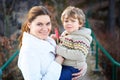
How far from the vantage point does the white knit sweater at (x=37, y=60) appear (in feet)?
8.20

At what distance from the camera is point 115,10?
1242cm

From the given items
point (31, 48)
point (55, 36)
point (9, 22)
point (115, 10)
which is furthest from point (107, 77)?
point (115, 10)

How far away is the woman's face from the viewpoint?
256 centimetres

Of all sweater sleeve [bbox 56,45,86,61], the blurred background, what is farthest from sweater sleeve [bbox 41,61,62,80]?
the blurred background

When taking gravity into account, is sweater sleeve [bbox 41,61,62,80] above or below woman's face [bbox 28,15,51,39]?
below

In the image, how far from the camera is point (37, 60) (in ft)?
8.30

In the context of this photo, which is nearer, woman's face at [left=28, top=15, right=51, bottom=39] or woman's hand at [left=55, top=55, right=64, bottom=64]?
woman's face at [left=28, top=15, right=51, bottom=39]

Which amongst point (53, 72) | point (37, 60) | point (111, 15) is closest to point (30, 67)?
point (37, 60)

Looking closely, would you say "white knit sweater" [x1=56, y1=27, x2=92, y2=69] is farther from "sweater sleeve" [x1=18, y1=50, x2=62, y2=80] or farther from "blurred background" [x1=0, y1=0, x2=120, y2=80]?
"blurred background" [x1=0, y1=0, x2=120, y2=80]

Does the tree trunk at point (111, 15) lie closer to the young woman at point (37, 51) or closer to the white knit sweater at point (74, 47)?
the white knit sweater at point (74, 47)

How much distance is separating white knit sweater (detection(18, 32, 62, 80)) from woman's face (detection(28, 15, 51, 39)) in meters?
0.04

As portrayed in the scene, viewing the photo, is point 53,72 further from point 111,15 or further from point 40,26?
point 111,15

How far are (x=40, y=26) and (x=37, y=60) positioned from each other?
248 mm

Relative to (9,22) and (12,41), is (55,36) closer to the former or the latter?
(12,41)
